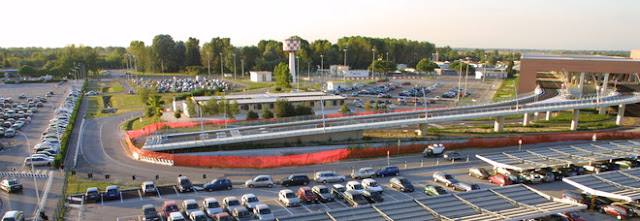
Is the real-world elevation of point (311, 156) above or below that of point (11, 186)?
above

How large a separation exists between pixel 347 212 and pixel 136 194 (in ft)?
39.8

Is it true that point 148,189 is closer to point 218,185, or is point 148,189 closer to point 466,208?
point 218,185

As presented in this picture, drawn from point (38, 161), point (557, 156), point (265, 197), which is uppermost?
point (557, 156)

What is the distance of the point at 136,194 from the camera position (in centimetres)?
2072

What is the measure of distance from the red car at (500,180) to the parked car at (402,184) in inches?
194

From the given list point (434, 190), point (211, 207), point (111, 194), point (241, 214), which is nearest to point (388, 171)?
point (434, 190)

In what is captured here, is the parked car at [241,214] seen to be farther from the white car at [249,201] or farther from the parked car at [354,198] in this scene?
the parked car at [354,198]

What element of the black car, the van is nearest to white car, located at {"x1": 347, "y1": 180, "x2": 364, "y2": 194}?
the black car

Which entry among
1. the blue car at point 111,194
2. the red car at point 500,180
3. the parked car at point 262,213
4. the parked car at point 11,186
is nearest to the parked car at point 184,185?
the blue car at point 111,194

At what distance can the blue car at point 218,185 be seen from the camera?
2127 cm

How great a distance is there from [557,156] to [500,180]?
5.00 metres

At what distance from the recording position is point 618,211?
18109 mm

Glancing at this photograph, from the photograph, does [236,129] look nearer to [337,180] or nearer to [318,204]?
[337,180]

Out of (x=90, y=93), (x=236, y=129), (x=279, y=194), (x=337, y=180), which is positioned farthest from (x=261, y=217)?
(x=90, y=93)
